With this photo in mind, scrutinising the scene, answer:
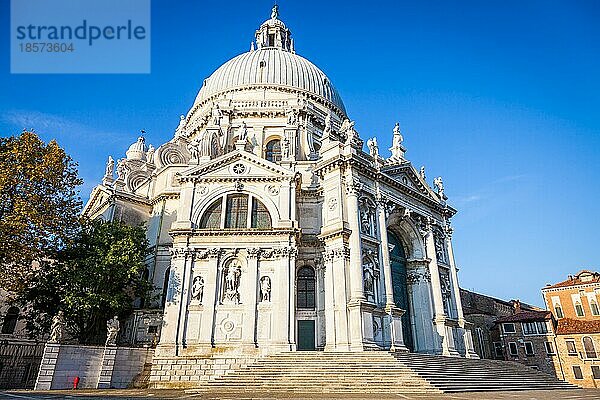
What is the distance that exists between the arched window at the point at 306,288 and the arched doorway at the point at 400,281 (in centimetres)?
601

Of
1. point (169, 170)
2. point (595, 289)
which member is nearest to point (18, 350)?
point (169, 170)

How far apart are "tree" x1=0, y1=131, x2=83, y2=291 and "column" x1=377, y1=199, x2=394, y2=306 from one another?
700 inches

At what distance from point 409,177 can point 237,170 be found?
13542 mm

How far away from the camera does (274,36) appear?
161 feet

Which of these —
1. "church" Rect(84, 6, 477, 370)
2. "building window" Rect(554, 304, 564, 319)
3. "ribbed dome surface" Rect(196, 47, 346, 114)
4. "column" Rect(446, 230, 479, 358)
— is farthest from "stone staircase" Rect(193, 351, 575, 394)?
"ribbed dome surface" Rect(196, 47, 346, 114)

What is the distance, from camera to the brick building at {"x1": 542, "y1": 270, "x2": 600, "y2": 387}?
33188 mm

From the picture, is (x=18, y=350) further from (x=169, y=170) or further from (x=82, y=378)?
(x=169, y=170)

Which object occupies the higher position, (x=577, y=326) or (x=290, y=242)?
(x=290, y=242)

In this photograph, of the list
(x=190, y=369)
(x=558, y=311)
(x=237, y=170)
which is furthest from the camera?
(x=558, y=311)

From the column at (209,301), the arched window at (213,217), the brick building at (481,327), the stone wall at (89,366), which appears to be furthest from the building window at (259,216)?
the brick building at (481,327)

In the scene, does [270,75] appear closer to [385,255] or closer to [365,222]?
[365,222]

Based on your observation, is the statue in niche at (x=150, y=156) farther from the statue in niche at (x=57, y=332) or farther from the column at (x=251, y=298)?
the statue in niche at (x=57, y=332)

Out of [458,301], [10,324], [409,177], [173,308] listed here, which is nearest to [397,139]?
[409,177]

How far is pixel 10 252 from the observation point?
19156mm
